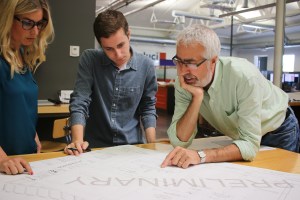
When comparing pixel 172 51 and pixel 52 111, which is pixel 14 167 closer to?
pixel 52 111

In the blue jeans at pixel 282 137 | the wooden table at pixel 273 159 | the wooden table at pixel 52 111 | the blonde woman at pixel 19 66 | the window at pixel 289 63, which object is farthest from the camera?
the window at pixel 289 63

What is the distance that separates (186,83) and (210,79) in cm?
12

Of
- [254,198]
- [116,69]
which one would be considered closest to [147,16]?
[116,69]

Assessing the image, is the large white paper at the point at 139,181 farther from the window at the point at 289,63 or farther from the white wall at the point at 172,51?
the window at the point at 289,63

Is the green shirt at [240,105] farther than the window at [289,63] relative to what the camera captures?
No

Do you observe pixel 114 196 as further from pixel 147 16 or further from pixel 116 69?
pixel 147 16

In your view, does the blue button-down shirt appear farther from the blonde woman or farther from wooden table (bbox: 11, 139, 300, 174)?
wooden table (bbox: 11, 139, 300, 174)

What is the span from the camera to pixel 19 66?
1.52m

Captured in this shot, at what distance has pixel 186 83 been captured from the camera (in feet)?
4.89

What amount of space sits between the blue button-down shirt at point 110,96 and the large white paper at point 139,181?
0.43 m

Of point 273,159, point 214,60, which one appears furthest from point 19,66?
point 273,159

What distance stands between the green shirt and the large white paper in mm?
189

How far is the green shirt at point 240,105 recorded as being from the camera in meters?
1.38

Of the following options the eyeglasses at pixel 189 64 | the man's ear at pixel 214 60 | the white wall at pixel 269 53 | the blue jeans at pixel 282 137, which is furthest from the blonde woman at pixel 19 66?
the white wall at pixel 269 53
